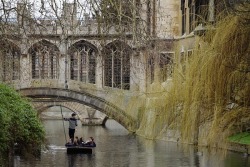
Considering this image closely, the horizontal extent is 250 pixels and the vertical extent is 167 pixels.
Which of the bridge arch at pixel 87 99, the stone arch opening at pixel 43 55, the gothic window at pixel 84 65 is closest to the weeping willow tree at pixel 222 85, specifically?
the stone arch opening at pixel 43 55

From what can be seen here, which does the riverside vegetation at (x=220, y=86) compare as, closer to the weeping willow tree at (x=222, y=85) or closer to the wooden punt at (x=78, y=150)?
the weeping willow tree at (x=222, y=85)

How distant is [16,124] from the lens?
11875mm

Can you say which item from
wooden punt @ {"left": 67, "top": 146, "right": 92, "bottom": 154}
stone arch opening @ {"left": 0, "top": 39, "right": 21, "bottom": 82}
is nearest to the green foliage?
stone arch opening @ {"left": 0, "top": 39, "right": 21, "bottom": 82}

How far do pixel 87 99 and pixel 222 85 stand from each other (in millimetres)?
18805

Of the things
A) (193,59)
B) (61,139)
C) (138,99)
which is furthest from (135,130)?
(193,59)

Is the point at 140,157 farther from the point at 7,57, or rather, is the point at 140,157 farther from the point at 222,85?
the point at 222,85

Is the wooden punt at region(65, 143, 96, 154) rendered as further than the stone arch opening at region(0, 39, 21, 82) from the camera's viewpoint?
Yes

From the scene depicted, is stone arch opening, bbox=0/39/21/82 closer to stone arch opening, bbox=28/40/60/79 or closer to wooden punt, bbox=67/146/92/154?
stone arch opening, bbox=28/40/60/79

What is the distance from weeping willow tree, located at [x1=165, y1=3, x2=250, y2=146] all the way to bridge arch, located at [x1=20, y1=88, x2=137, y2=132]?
15471 millimetres

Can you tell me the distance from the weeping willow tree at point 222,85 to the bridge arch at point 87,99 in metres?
15.5

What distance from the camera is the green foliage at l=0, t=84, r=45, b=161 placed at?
10.4 meters

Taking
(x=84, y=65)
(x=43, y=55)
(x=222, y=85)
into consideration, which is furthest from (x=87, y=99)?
(x=222, y=85)

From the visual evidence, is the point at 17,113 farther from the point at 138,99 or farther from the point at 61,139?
the point at 61,139

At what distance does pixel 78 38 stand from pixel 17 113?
17.7 meters
